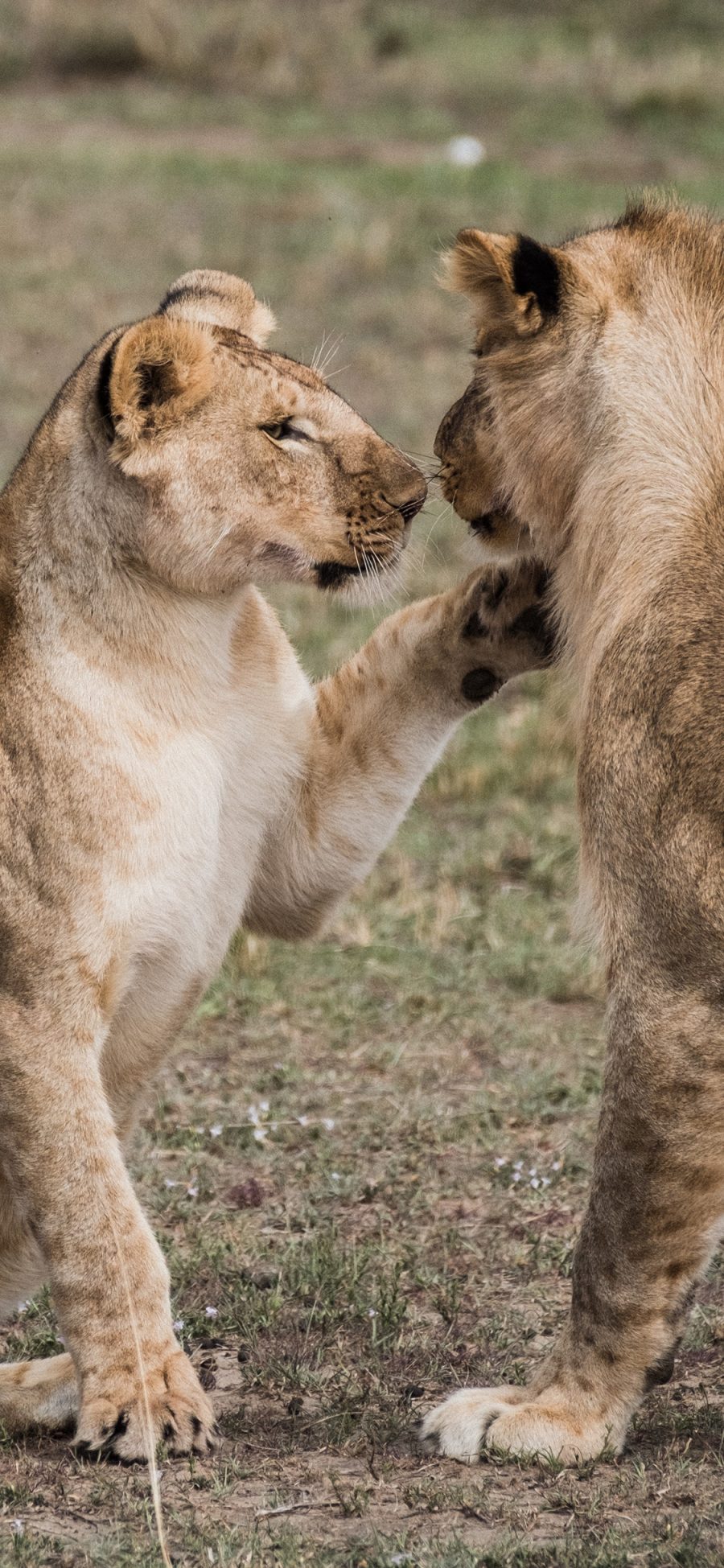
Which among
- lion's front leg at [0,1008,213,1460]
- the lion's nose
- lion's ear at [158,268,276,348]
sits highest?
lion's ear at [158,268,276,348]

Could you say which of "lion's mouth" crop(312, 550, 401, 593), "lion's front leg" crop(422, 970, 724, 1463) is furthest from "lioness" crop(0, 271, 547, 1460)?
"lion's front leg" crop(422, 970, 724, 1463)

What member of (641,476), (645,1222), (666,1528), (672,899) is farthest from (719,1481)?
(641,476)

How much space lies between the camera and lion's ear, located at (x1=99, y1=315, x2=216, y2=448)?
123 inches

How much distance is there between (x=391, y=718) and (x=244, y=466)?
1.92 ft

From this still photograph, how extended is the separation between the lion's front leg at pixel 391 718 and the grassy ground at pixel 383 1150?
0.52 feet

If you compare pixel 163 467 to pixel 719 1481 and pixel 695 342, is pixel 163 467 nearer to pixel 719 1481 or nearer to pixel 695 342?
pixel 695 342

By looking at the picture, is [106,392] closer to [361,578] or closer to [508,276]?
[361,578]

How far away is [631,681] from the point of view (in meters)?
3.04

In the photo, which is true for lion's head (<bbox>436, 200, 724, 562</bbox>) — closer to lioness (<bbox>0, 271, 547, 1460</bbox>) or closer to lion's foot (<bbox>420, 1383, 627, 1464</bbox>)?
lioness (<bbox>0, 271, 547, 1460</bbox>)

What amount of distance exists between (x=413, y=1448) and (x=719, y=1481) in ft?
1.53

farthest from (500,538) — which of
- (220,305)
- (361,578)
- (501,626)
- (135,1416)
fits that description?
A: (135,1416)

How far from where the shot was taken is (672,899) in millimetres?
2910

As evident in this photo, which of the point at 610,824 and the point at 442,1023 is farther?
the point at 442,1023

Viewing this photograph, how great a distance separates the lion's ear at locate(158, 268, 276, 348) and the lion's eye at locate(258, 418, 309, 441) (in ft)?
0.93
